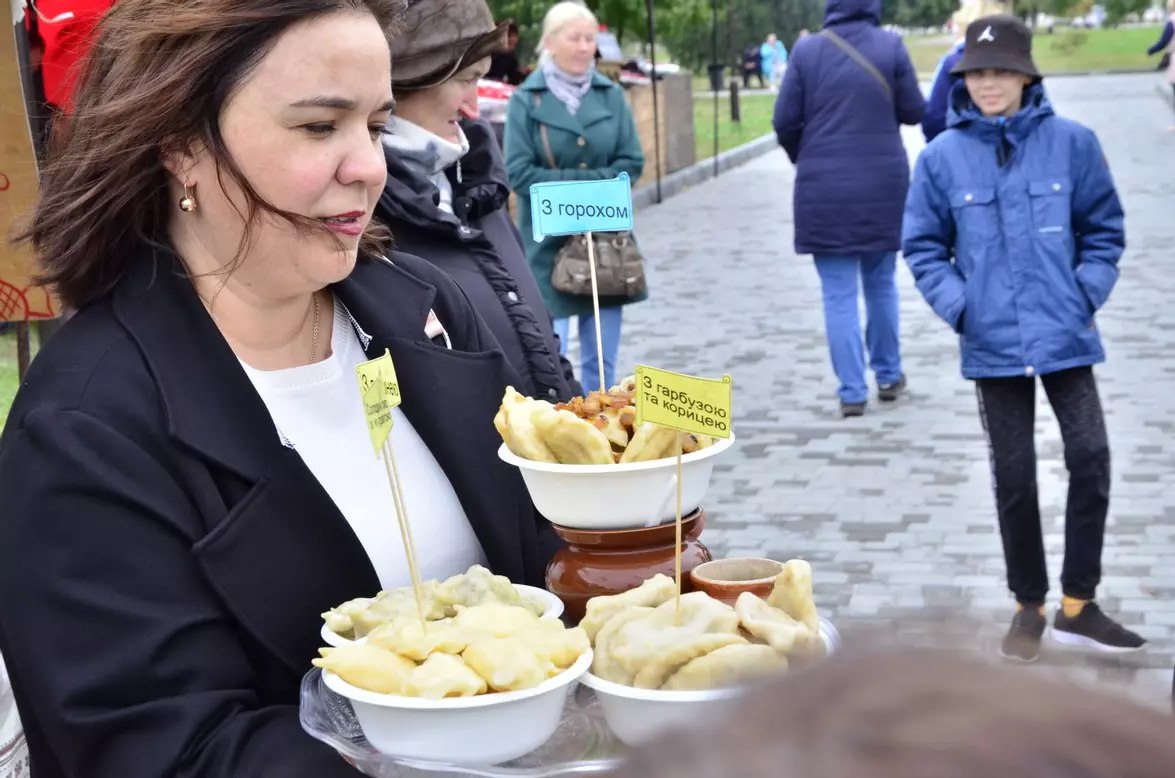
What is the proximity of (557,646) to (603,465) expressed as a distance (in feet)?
1.04

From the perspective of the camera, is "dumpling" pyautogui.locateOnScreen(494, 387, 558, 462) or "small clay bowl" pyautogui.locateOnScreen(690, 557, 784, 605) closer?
"small clay bowl" pyautogui.locateOnScreen(690, 557, 784, 605)

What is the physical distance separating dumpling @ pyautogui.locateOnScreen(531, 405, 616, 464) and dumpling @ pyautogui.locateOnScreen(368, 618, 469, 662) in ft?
1.08

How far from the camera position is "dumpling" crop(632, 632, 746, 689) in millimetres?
1778

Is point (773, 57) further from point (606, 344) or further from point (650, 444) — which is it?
point (650, 444)

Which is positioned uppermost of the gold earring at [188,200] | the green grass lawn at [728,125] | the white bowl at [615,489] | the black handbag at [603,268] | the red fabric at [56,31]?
the red fabric at [56,31]

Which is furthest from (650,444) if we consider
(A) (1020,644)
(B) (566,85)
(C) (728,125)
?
(C) (728,125)

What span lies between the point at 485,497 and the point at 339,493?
256 mm

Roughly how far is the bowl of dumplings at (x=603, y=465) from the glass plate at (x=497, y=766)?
260mm

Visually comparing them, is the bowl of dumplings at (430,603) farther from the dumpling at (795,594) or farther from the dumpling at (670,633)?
the dumpling at (795,594)

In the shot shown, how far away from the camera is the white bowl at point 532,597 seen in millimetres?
2002

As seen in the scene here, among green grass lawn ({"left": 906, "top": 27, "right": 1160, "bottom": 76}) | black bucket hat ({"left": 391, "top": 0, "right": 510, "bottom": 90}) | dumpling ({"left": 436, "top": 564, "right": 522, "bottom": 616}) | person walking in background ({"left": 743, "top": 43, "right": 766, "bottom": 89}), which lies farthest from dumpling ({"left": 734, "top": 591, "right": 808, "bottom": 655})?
person walking in background ({"left": 743, "top": 43, "right": 766, "bottom": 89})

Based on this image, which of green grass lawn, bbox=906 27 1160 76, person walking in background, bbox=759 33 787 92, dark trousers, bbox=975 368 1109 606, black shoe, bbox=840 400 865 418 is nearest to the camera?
dark trousers, bbox=975 368 1109 606

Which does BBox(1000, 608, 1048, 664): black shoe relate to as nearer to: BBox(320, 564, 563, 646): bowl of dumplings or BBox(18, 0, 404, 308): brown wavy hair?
BBox(320, 564, 563, 646): bowl of dumplings

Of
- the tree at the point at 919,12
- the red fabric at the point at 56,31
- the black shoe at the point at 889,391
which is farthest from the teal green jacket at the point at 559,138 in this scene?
the tree at the point at 919,12
